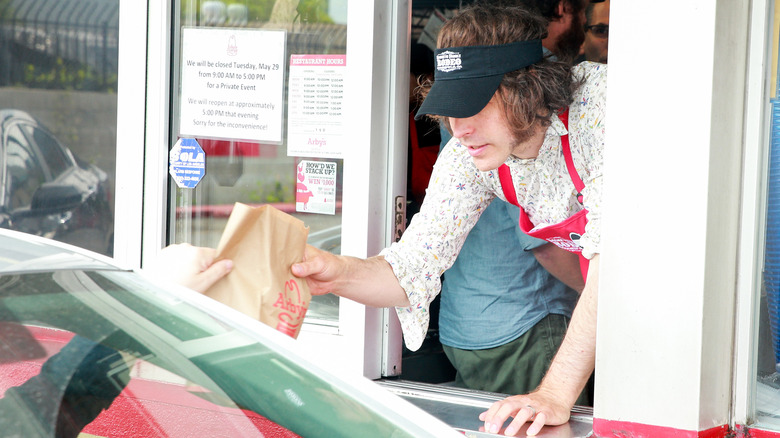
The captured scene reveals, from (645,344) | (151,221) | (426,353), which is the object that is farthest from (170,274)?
(426,353)

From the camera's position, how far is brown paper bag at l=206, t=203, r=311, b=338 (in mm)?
1723

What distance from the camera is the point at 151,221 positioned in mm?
3119

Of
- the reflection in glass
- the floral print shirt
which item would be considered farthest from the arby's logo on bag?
the reflection in glass

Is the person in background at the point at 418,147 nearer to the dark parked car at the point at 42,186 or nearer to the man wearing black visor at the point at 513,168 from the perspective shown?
the man wearing black visor at the point at 513,168

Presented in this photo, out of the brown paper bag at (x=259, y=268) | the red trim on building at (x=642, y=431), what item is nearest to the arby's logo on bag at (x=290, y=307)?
the brown paper bag at (x=259, y=268)

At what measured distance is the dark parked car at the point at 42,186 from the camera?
347cm

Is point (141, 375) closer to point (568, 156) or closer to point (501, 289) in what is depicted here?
point (568, 156)

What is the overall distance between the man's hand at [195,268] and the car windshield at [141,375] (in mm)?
358

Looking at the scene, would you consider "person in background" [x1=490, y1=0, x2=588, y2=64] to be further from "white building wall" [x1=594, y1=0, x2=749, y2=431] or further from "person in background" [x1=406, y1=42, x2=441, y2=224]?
"white building wall" [x1=594, y1=0, x2=749, y2=431]

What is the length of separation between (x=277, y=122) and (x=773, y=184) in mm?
1652

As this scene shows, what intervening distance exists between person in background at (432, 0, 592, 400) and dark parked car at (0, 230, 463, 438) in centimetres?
159

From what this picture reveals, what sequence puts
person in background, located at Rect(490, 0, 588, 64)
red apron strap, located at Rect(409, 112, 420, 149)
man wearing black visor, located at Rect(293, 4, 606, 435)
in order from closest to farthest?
1. man wearing black visor, located at Rect(293, 4, 606, 435)
2. red apron strap, located at Rect(409, 112, 420, 149)
3. person in background, located at Rect(490, 0, 588, 64)

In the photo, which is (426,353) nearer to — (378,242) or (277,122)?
(378,242)

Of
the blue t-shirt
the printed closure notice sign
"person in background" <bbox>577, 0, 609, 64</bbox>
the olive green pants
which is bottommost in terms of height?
the olive green pants
